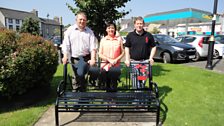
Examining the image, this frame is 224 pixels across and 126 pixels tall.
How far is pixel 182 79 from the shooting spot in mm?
7055

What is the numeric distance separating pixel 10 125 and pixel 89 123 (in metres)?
1.34

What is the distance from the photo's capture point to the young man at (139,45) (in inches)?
160

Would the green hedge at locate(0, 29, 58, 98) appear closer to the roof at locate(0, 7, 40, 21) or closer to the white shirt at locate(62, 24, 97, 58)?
the white shirt at locate(62, 24, 97, 58)

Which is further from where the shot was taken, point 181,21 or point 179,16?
point 179,16

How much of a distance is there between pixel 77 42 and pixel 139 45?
120cm

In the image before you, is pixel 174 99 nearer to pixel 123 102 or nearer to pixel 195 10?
pixel 123 102

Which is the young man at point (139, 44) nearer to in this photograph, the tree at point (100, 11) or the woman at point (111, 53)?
the woman at point (111, 53)

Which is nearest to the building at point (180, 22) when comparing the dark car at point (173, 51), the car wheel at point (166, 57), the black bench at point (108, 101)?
the dark car at point (173, 51)

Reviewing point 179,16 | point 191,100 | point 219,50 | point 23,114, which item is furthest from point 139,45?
point 179,16

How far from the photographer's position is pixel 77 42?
3.96 metres

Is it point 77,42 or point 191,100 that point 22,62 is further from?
point 191,100

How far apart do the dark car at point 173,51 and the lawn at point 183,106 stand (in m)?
4.50

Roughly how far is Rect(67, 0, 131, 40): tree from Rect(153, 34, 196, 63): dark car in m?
5.85

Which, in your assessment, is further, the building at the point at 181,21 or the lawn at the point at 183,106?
the building at the point at 181,21
